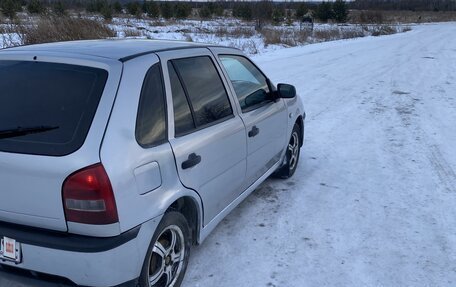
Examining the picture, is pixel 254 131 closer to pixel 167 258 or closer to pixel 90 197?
pixel 167 258

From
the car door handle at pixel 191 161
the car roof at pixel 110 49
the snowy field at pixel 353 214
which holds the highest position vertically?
the car roof at pixel 110 49

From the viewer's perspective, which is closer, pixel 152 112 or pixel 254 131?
pixel 152 112

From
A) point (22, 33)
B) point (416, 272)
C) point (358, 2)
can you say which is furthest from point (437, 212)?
point (358, 2)

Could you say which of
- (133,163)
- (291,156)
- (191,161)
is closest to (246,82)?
(291,156)

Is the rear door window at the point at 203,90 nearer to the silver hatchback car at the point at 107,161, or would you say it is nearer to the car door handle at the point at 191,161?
the silver hatchback car at the point at 107,161

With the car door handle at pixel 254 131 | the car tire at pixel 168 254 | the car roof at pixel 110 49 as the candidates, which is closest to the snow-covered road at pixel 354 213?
the car tire at pixel 168 254

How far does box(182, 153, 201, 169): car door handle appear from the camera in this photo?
9.57ft

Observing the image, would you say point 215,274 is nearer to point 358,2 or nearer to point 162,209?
point 162,209

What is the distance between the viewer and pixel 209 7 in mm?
59031

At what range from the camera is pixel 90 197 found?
92.1 inches

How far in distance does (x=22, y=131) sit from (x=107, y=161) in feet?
1.80

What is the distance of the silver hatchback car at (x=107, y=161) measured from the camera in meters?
2.35

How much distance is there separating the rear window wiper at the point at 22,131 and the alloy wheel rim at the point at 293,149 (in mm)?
3242

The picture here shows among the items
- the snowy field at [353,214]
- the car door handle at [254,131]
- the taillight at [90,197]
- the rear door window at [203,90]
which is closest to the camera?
the taillight at [90,197]
